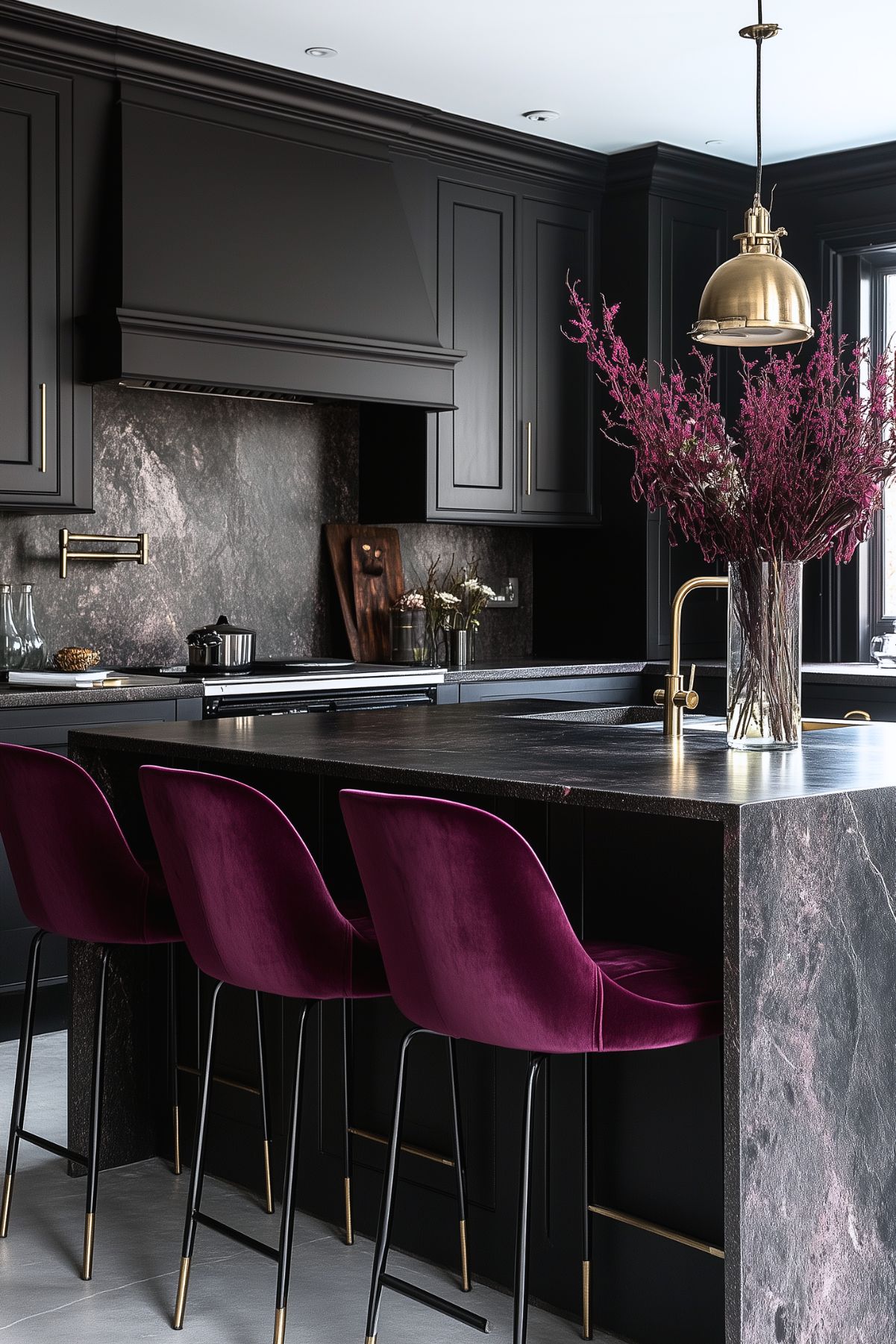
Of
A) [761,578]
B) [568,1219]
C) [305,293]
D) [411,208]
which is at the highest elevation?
[411,208]

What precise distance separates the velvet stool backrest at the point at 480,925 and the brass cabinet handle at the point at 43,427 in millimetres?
2688

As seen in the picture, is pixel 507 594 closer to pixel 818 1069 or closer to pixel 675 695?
pixel 675 695

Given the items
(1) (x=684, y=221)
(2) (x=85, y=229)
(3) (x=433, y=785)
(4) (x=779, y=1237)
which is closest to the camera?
(4) (x=779, y=1237)

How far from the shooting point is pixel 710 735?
2.97 m

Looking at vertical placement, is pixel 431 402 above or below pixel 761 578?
above

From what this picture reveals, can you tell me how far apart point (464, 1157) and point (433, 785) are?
70 cm

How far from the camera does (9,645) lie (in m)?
4.54

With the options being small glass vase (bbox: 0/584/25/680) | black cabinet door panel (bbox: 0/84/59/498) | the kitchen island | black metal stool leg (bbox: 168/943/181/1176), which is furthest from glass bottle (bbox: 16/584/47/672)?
black metal stool leg (bbox: 168/943/181/1176)

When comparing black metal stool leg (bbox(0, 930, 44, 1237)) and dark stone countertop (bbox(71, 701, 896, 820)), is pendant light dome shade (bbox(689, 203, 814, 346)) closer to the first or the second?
dark stone countertop (bbox(71, 701, 896, 820))

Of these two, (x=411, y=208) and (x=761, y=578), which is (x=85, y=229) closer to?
(x=411, y=208)

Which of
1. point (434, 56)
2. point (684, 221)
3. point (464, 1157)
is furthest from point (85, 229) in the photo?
point (464, 1157)

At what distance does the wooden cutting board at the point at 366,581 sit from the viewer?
5520mm

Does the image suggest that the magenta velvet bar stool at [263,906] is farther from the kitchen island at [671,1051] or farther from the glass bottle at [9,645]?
the glass bottle at [9,645]

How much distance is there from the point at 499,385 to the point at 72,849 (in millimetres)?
3425
